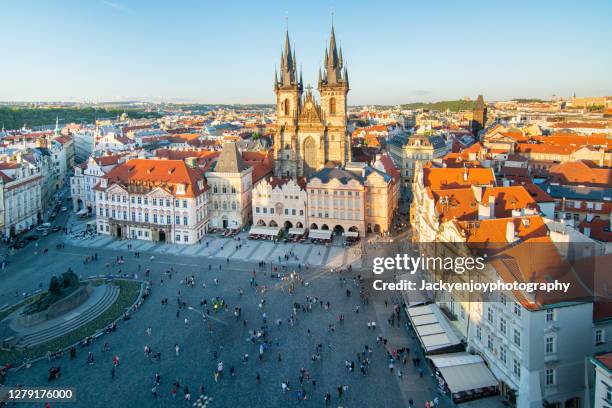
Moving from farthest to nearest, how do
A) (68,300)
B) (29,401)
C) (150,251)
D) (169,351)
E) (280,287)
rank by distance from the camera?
(150,251) < (280,287) < (68,300) < (169,351) < (29,401)

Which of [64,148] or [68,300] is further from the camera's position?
[64,148]

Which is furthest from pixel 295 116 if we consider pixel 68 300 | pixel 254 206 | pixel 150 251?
pixel 68 300

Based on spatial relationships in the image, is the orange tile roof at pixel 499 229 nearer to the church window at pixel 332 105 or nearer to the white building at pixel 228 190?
the white building at pixel 228 190

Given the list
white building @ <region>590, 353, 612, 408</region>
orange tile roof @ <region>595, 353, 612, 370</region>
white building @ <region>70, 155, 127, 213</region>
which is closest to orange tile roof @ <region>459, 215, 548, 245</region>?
orange tile roof @ <region>595, 353, 612, 370</region>

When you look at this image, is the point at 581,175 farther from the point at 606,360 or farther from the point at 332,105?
the point at 606,360

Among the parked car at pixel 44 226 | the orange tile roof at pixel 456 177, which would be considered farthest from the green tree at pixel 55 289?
the orange tile roof at pixel 456 177

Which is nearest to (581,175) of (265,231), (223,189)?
(265,231)

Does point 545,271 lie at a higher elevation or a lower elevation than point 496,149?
lower

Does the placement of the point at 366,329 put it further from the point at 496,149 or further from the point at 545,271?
the point at 496,149
